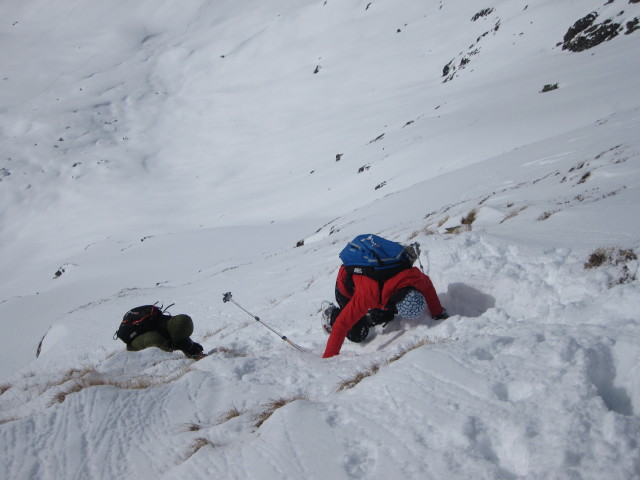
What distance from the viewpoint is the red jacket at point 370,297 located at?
4.13m

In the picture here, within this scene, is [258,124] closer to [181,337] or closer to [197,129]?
[197,129]

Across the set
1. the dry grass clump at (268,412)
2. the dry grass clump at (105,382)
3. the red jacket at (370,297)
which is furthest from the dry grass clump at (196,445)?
the red jacket at (370,297)

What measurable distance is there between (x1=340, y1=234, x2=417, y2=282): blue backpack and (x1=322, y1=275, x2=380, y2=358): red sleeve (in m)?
0.10

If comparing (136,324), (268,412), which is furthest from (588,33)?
(268,412)

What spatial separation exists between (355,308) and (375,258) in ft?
1.82

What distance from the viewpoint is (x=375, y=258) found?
4176 mm

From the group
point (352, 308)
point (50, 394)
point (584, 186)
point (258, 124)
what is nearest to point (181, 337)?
point (50, 394)

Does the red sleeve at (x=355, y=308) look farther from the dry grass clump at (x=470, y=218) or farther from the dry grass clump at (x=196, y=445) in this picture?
the dry grass clump at (x=470, y=218)

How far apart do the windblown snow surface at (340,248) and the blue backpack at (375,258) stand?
2.47ft

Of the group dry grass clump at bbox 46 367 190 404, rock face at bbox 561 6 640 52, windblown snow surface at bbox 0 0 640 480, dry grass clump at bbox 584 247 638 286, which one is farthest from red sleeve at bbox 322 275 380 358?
rock face at bbox 561 6 640 52

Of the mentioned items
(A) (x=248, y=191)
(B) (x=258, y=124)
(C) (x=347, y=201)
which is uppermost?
(B) (x=258, y=124)

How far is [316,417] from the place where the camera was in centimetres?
243

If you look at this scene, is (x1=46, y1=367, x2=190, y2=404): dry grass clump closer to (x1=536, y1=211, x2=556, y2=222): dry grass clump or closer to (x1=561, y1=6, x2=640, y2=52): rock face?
(x1=536, y1=211, x2=556, y2=222): dry grass clump

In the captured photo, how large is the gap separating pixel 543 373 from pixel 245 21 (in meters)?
109
